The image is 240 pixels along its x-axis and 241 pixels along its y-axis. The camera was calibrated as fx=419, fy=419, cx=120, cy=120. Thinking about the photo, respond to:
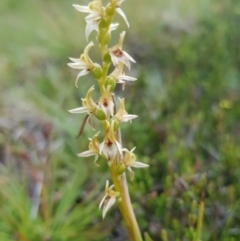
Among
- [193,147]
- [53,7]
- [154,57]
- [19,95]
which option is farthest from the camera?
[53,7]

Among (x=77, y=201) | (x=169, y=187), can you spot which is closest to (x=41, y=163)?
(x=77, y=201)

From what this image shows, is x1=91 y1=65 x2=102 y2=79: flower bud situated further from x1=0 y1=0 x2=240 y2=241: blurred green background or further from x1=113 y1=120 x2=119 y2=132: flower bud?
x1=0 y1=0 x2=240 y2=241: blurred green background

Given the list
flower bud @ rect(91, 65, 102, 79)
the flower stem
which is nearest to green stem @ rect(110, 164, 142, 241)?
the flower stem

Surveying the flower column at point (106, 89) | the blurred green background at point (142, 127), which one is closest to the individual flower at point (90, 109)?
the flower column at point (106, 89)

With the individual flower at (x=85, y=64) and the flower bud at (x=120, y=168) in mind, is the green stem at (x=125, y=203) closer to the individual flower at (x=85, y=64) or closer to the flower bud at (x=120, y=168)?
the flower bud at (x=120, y=168)

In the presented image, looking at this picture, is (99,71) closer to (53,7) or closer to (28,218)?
(28,218)
